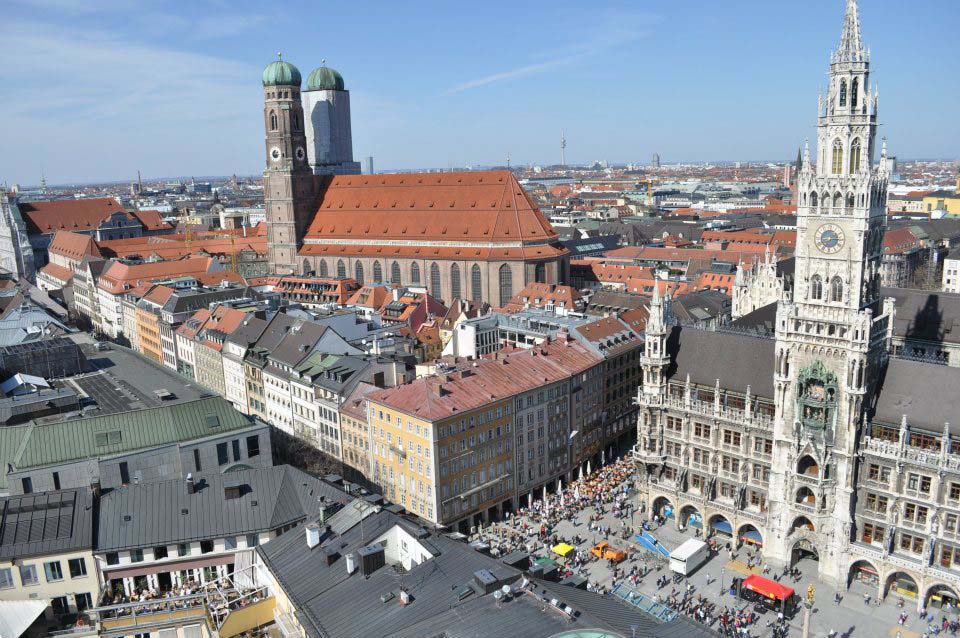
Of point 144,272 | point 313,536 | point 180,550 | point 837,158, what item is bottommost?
point 180,550

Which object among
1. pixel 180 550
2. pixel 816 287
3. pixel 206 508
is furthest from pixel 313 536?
pixel 816 287

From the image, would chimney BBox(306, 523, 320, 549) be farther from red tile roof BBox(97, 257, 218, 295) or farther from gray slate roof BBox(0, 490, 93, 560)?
red tile roof BBox(97, 257, 218, 295)

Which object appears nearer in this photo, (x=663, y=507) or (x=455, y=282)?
(x=663, y=507)

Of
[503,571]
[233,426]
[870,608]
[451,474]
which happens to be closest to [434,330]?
[451,474]

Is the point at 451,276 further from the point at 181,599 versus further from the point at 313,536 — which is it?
the point at 313,536

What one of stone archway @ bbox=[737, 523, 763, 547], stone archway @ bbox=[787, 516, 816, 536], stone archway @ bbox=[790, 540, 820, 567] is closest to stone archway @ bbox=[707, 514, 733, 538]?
stone archway @ bbox=[737, 523, 763, 547]

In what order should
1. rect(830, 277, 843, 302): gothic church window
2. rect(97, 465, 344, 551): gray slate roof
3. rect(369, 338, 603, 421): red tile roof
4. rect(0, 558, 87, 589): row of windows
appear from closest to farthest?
rect(0, 558, 87, 589): row of windows < rect(97, 465, 344, 551): gray slate roof < rect(830, 277, 843, 302): gothic church window < rect(369, 338, 603, 421): red tile roof

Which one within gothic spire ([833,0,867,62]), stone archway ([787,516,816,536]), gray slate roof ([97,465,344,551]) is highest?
gothic spire ([833,0,867,62])
